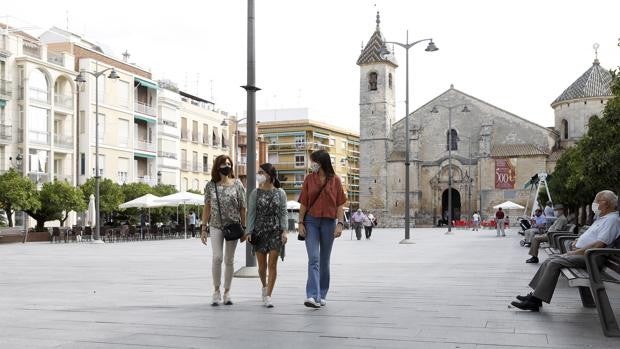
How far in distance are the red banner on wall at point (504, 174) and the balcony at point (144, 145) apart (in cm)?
3214

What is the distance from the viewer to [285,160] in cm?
9781

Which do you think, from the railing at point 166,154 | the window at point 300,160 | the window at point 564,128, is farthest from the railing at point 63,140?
the window at point 300,160

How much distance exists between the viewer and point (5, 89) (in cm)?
4475

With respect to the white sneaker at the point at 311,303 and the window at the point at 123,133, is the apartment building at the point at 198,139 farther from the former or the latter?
the white sneaker at the point at 311,303

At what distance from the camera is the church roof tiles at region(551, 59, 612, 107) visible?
71.6 meters

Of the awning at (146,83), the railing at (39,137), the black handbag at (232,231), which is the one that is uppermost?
the awning at (146,83)

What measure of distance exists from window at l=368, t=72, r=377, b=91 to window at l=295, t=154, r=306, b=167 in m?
23.2

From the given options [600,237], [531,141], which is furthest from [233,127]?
[600,237]

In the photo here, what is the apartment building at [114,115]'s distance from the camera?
51.2 metres

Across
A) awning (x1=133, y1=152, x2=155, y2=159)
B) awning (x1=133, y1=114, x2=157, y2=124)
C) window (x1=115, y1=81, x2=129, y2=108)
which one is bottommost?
awning (x1=133, y1=152, x2=155, y2=159)

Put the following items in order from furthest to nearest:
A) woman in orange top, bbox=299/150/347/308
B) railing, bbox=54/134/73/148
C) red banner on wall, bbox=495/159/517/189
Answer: red banner on wall, bbox=495/159/517/189, railing, bbox=54/134/73/148, woman in orange top, bbox=299/150/347/308

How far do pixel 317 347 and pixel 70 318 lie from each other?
2975 millimetres

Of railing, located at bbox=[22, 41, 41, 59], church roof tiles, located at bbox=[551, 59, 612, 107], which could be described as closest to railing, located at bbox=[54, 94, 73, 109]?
railing, located at bbox=[22, 41, 41, 59]

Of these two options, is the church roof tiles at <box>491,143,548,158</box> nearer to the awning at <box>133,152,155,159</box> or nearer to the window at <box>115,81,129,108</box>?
the awning at <box>133,152,155,159</box>
